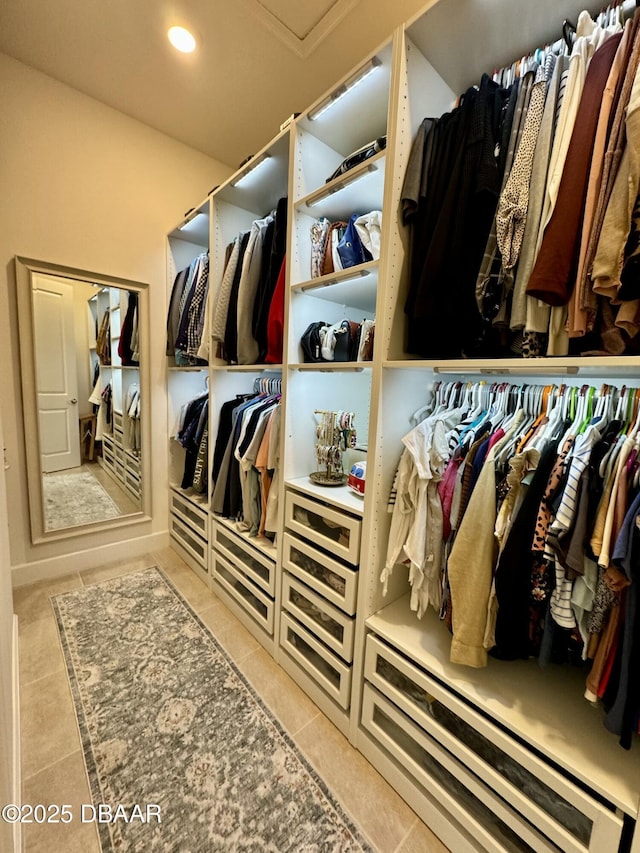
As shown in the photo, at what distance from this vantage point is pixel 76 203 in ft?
7.04

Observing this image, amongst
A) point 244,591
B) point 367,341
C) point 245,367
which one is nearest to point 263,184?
point 245,367

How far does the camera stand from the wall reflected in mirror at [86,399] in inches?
85.8

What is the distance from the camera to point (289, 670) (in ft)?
5.30

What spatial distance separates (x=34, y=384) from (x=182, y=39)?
6.62ft

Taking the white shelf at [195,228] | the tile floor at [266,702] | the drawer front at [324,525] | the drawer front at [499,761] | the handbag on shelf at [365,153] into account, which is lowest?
the tile floor at [266,702]

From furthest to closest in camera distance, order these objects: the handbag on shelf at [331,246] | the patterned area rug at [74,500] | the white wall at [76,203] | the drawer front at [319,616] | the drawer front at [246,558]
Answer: the patterned area rug at [74,500]
the white wall at [76,203]
the drawer front at [246,558]
the handbag on shelf at [331,246]
the drawer front at [319,616]

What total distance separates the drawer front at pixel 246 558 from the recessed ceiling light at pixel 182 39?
2528mm

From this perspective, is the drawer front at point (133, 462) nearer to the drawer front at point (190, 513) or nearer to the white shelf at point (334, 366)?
the drawer front at point (190, 513)

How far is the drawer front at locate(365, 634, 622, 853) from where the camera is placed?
2.56ft

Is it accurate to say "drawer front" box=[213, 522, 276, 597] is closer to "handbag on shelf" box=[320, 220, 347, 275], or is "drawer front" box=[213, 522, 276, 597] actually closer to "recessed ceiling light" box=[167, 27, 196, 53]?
"handbag on shelf" box=[320, 220, 347, 275]

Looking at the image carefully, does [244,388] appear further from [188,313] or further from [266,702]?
[266,702]

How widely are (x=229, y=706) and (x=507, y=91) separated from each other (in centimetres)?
242

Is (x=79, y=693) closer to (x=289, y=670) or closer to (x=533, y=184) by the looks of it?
(x=289, y=670)

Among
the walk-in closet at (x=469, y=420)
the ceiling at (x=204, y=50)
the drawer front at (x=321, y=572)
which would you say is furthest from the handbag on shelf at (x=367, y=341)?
the ceiling at (x=204, y=50)
